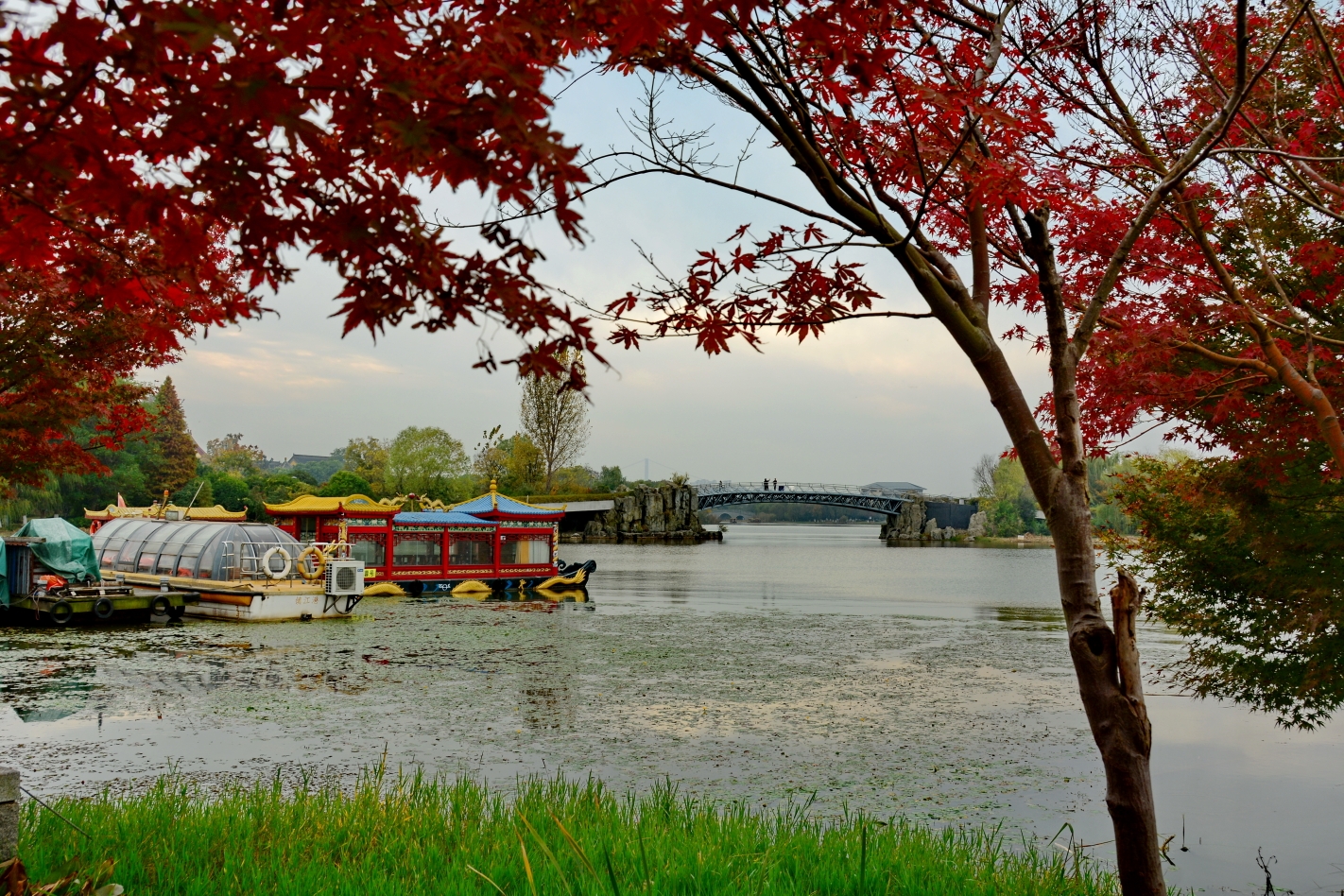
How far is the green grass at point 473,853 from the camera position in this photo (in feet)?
13.7

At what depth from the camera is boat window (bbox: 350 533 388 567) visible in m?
27.7

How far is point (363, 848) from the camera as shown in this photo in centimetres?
492

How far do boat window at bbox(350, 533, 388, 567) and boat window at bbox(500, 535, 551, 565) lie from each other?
3852 mm

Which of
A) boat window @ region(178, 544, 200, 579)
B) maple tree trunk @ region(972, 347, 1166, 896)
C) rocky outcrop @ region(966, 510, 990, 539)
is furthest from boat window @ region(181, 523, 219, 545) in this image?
rocky outcrop @ region(966, 510, 990, 539)

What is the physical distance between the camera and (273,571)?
22328 millimetres

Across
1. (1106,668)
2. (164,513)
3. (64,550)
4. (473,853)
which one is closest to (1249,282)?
(1106,668)

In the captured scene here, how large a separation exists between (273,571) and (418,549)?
22.5 feet

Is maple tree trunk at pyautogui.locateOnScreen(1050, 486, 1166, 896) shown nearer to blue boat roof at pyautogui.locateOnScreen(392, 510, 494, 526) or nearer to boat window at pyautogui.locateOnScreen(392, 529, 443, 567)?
blue boat roof at pyautogui.locateOnScreen(392, 510, 494, 526)

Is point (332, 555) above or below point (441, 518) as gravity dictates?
below

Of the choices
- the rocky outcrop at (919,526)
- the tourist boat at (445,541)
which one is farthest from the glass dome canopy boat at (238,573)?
the rocky outcrop at (919,526)

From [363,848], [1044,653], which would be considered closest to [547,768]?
[363,848]

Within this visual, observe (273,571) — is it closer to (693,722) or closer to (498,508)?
(498,508)

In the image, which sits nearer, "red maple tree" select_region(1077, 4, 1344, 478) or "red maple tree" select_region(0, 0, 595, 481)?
"red maple tree" select_region(0, 0, 595, 481)

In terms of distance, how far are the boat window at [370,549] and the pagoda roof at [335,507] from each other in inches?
33.1
